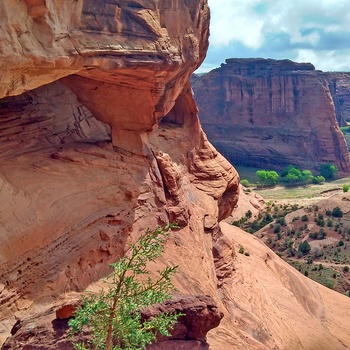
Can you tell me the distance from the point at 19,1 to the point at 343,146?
73.8 metres

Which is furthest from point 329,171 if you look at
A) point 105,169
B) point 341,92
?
point 105,169

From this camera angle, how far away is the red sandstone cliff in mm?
10992

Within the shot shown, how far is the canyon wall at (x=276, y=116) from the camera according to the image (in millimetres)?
79812

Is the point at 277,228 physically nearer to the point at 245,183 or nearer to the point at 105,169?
the point at 245,183

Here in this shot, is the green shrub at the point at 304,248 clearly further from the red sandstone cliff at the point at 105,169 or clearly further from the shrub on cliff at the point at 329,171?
the shrub on cliff at the point at 329,171

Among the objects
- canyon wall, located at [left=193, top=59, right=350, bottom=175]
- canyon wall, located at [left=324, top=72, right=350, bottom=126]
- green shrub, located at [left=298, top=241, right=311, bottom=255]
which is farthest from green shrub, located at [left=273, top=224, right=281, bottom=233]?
canyon wall, located at [left=324, top=72, right=350, bottom=126]

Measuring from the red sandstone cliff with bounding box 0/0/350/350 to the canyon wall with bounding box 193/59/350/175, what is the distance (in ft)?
202

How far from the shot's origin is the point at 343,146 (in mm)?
78312

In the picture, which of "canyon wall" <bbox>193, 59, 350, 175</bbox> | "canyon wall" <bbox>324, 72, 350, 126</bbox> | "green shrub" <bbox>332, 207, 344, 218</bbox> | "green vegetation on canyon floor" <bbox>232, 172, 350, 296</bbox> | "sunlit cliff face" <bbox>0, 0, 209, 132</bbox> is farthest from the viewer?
"canyon wall" <bbox>324, 72, 350, 126</bbox>

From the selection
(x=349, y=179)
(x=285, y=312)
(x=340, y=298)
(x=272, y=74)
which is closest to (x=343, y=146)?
(x=349, y=179)

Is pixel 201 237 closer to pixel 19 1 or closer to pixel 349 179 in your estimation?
pixel 19 1

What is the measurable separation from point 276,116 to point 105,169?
233 ft

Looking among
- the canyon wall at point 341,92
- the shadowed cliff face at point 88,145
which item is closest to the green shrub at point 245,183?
the canyon wall at point 341,92

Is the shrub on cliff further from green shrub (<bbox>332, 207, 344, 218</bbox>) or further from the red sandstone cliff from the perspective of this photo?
the red sandstone cliff
